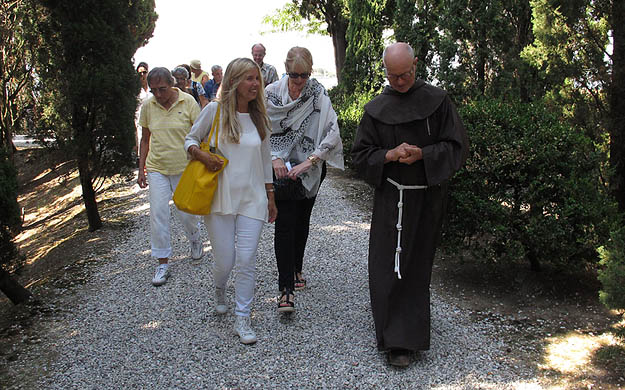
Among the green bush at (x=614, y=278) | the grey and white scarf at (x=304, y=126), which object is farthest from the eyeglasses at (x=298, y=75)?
the green bush at (x=614, y=278)

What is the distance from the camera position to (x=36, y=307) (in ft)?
17.6

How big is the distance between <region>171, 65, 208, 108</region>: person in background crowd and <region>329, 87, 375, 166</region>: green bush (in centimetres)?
257

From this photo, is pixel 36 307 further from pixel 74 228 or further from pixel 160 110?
pixel 74 228

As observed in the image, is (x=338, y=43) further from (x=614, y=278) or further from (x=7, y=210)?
(x=614, y=278)

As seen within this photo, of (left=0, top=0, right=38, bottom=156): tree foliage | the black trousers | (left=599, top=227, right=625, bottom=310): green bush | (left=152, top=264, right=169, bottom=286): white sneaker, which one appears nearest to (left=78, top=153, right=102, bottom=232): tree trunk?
(left=0, top=0, right=38, bottom=156): tree foliage

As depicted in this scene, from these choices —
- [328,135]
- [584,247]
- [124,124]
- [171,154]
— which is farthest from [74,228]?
[584,247]

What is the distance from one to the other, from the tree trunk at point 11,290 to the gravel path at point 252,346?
0.49m

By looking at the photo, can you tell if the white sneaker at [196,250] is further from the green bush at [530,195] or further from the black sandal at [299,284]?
the green bush at [530,195]

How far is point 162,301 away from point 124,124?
11.0 ft

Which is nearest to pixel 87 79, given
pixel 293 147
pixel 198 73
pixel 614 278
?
pixel 198 73

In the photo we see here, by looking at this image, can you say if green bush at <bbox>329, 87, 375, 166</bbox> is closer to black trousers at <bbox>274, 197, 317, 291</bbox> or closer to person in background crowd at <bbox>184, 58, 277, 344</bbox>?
black trousers at <bbox>274, 197, 317, 291</bbox>

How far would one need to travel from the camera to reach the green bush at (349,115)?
988 centimetres

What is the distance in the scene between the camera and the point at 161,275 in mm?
5727

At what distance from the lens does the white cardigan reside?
13.7 feet
